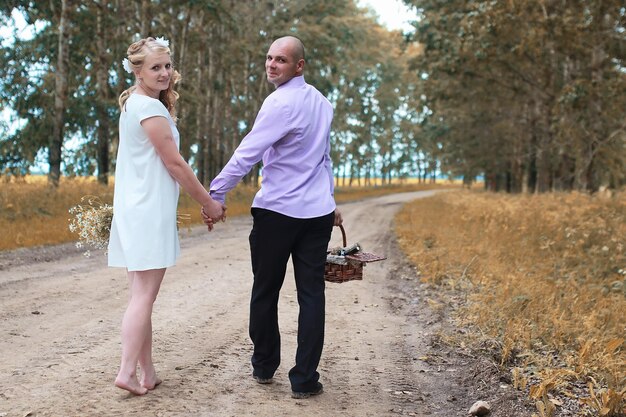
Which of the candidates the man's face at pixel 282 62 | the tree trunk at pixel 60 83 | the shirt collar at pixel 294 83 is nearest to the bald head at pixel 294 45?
the man's face at pixel 282 62

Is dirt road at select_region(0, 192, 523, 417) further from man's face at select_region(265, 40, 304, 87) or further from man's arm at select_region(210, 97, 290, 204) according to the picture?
man's face at select_region(265, 40, 304, 87)

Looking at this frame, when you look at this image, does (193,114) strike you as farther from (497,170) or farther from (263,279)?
(263,279)

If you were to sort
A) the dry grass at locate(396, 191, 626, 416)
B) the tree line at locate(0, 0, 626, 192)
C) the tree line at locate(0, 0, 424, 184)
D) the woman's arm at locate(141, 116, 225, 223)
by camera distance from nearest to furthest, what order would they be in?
the woman's arm at locate(141, 116, 225, 223)
the dry grass at locate(396, 191, 626, 416)
the tree line at locate(0, 0, 626, 192)
the tree line at locate(0, 0, 424, 184)

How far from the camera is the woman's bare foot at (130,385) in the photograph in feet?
13.5

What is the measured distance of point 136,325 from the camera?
4.20 meters

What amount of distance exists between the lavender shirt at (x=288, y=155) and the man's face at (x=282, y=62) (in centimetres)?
6

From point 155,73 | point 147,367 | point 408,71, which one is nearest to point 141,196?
point 155,73

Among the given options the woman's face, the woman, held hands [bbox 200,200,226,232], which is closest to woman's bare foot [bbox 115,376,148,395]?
the woman

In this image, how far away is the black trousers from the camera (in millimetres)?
4434

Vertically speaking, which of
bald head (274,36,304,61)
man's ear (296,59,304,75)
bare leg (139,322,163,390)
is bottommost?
bare leg (139,322,163,390)

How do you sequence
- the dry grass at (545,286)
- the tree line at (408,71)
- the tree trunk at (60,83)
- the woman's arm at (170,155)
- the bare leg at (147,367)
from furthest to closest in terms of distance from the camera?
the tree trunk at (60,83) < the tree line at (408,71) < the dry grass at (545,286) < the bare leg at (147,367) < the woman's arm at (170,155)

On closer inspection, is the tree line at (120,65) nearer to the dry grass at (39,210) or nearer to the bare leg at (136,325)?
the dry grass at (39,210)

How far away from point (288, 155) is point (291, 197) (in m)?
0.28

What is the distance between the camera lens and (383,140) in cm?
7225
